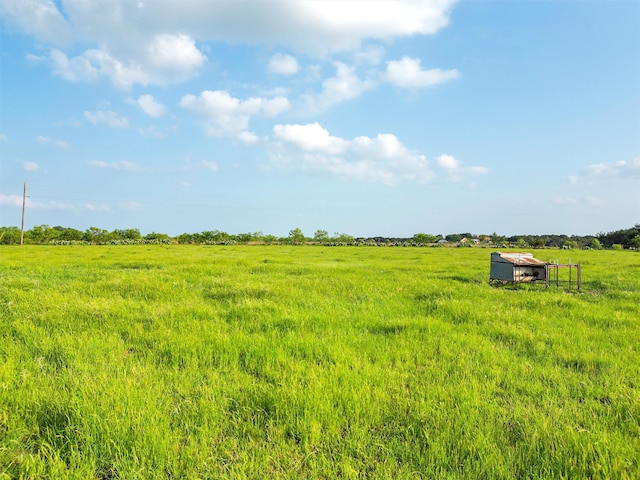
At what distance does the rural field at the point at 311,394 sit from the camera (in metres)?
3.14

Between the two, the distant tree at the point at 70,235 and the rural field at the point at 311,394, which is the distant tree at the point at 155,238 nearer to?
the distant tree at the point at 70,235

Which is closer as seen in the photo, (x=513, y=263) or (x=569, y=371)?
(x=569, y=371)

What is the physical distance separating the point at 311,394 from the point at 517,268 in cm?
1244

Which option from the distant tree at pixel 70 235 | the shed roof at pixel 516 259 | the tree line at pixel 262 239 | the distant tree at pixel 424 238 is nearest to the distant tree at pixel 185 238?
the tree line at pixel 262 239

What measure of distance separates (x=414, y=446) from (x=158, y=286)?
10.1 metres

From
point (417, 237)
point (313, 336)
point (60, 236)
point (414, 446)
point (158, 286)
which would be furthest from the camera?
point (417, 237)

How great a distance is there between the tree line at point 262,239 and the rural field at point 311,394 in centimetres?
6876

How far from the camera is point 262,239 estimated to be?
85.9 metres

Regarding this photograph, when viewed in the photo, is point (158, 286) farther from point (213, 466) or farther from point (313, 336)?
point (213, 466)

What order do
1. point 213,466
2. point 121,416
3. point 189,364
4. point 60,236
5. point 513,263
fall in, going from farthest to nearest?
1. point 60,236
2. point 513,263
3. point 189,364
4. point 121,416
5. point 213,466

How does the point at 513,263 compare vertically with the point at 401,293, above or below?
above

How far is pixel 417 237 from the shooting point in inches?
3831

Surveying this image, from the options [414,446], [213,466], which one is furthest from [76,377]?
[414,446]

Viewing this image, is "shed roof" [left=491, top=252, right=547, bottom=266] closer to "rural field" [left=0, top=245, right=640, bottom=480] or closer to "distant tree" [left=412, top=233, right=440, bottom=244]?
"rural field" [left=0, top=245, right=640, bottom=480]
